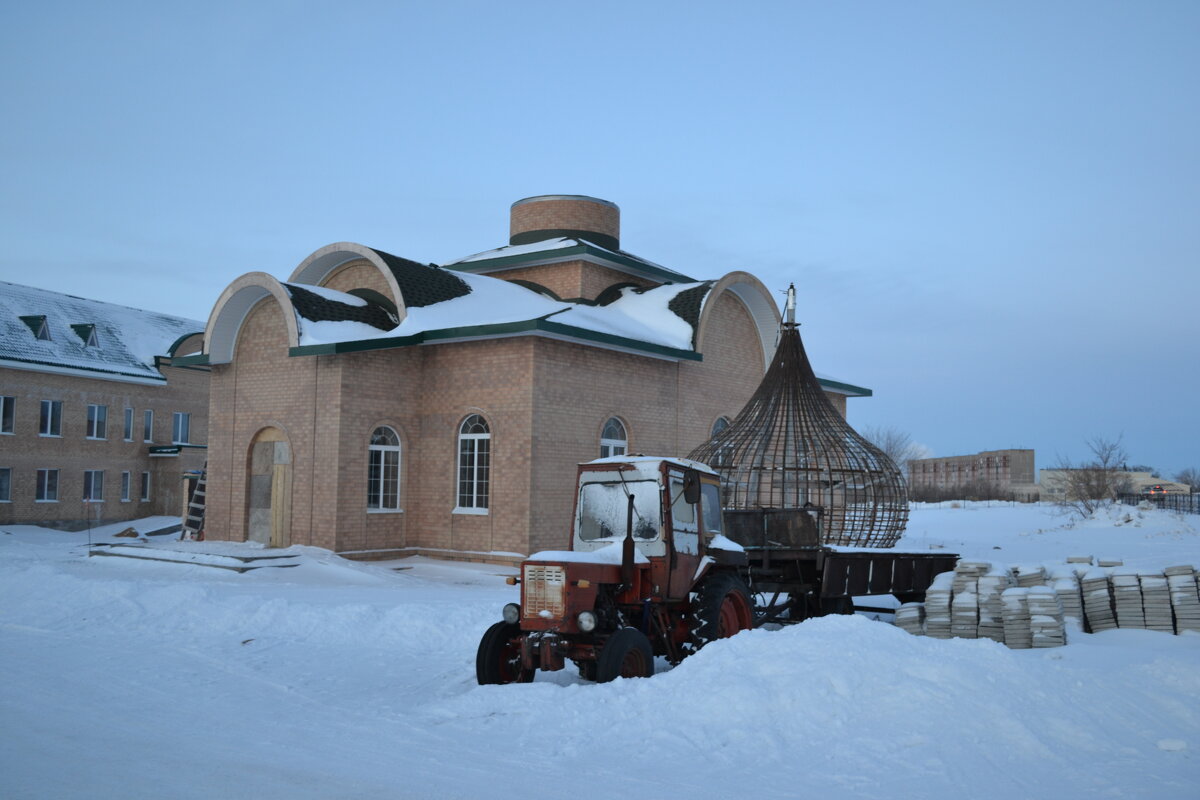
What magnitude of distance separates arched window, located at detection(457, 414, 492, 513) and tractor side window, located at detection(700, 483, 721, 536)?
9137 millimetres

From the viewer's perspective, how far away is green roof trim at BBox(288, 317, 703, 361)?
60.3 feet

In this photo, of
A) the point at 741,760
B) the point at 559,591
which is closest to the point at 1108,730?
the point at 741,760

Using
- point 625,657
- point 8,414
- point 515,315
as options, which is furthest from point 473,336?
point 8,414

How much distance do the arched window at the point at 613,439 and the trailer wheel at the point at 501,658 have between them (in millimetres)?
11488

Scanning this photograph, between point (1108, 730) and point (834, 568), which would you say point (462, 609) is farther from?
point (1108, 730)

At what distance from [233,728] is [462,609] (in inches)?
216

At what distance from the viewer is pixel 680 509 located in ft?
32.7

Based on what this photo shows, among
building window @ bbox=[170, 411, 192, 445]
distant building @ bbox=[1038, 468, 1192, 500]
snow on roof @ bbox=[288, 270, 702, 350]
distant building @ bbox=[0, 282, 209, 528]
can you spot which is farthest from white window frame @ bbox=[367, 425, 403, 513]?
distant building @ bbox=[1038, 468, 1192, 500]

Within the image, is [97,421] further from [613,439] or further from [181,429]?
[613,439]

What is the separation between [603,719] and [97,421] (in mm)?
31669

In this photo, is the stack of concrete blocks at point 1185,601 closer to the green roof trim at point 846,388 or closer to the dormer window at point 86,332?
the green roof trim at point 846,388

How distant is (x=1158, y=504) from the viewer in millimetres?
43438

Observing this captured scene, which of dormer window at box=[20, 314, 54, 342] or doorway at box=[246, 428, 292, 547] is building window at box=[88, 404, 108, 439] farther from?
doorway at box=[246, 428, 292, 547]

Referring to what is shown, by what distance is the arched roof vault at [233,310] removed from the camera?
65.3 ft
